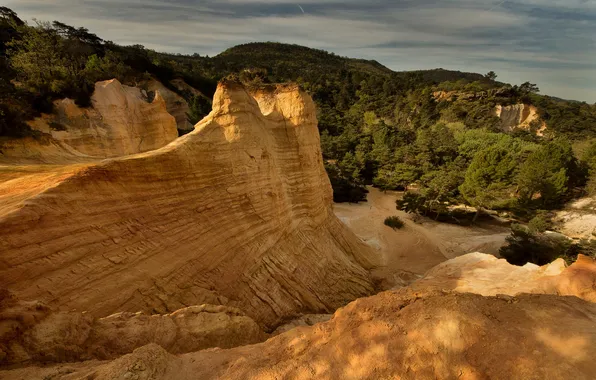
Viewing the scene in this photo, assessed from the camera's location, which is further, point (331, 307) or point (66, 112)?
point (66, 112)

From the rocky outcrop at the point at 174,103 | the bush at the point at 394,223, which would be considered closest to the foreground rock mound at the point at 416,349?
the bush at the point at 394,223

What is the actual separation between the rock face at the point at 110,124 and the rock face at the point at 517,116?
231 ft

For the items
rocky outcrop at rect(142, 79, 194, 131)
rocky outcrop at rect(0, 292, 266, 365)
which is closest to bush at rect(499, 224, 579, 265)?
rocky outcrop at rect(0, 292, 266, 365)

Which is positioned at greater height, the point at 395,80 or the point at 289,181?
the point at 395,80

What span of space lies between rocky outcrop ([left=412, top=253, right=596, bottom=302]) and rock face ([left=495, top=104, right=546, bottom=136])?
213 feet

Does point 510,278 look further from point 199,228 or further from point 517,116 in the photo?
point 517,116

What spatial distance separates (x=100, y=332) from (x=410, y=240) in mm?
18915

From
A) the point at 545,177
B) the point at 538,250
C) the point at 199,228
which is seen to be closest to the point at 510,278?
the point at 538,250

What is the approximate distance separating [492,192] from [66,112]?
31.6m

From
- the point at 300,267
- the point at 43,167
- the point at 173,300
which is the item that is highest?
the point at 43,167

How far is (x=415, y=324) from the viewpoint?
11.3 ft

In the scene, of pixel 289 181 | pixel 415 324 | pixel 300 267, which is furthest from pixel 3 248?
pixel 289 181

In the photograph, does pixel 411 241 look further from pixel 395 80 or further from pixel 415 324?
pixel 395 80

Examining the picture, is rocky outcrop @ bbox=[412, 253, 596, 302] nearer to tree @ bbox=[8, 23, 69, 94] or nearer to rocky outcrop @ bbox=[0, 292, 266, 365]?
rocky outcrop @ bbox=[0, 292, 266, 365]
